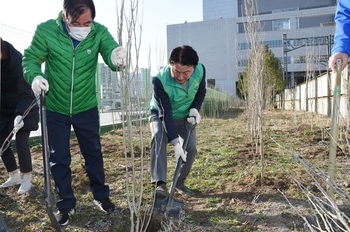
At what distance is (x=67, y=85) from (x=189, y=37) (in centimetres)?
3934

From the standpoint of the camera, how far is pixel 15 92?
283 centimetres

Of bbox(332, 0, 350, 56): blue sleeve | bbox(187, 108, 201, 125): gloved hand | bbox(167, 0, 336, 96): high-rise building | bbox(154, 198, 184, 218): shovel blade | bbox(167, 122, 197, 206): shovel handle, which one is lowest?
bbox(154, 198, 184, 218): shovel blade

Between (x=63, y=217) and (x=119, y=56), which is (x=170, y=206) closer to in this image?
(x=63, y=217)

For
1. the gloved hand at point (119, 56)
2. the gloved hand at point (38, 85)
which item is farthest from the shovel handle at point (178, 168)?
the gloved hand at point (38, 85)

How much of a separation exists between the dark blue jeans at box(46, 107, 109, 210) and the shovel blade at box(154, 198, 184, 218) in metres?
0.42

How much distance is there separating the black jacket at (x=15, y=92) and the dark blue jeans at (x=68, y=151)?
1.90 feet

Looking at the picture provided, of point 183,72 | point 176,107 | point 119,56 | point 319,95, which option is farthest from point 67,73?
point 319,95

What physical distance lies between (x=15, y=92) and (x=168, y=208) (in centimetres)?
167

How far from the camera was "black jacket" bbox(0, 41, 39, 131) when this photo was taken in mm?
2707

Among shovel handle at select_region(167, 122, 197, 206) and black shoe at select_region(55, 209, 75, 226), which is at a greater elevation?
shovel handle at select_region(167, 122, 197, 206)

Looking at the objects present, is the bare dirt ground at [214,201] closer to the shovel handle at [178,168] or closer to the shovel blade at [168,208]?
the shovel blade at [168,208]

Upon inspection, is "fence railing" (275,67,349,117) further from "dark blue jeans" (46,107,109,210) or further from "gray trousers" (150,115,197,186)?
"dark blue jeans" (46,107,109,210)

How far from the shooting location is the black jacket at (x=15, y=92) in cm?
271

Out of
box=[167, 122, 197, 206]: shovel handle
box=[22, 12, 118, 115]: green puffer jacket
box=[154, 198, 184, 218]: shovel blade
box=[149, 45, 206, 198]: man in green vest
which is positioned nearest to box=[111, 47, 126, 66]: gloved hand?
box=[22, 12, 118, 115]: green puffer jacket
